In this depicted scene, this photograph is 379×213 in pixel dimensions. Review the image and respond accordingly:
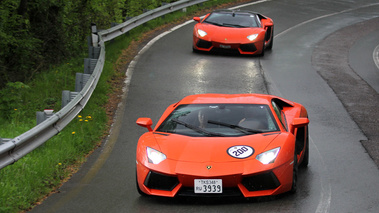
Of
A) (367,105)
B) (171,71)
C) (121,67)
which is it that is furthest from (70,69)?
(367,105)

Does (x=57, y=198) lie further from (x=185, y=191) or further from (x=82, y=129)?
(x=82, y=129)

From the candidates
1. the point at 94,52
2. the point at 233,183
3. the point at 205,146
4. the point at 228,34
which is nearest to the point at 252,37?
the point at 228,34

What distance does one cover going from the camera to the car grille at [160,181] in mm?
7914

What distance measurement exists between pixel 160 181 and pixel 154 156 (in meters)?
0.38

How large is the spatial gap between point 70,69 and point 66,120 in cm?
729

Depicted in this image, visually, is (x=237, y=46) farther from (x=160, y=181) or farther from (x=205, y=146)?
(x=160, y=181)

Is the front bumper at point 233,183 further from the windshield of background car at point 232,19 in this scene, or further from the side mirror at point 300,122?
the windshield of background car at point 232,19

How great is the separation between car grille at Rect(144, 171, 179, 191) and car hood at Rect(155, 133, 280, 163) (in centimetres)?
27

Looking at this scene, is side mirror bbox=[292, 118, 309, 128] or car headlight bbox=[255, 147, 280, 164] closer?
car headlight bbox=[255, 147, 280, 164]

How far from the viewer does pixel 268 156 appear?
26.3 ft

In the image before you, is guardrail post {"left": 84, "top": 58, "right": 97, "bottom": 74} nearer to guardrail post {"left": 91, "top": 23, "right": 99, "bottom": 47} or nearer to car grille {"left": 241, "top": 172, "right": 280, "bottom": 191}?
guardrail post {"left": 91, "top": 23, "right": 99, "bottom": 47}

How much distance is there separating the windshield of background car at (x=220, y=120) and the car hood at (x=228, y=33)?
36.2ft

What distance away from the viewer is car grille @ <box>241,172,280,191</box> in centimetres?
777

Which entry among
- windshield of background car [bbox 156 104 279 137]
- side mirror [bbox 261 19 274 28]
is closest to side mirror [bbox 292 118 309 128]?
windshield of background car [bbox 156 104 279 137]
